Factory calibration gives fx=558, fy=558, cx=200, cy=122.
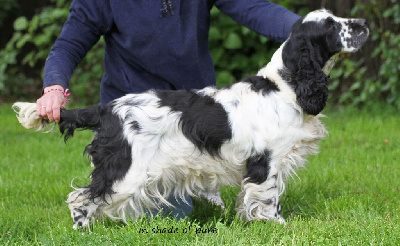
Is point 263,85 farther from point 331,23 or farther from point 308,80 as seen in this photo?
point 331,23

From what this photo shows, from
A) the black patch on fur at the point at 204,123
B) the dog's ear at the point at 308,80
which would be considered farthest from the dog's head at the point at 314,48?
the black patch on fur at the point at 204,123

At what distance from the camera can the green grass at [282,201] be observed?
2.97 m

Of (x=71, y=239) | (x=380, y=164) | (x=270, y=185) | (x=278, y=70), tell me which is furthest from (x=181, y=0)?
(x=380, y=164)

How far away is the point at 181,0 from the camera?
12.7ft

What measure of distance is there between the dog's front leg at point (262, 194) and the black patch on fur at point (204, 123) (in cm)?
28

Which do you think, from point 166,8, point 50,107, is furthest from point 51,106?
point 166,8

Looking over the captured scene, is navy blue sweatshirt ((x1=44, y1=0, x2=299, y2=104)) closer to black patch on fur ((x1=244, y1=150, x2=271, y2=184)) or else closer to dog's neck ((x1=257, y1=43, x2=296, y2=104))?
dog's neck ((x1=257, y1=43, x2=296, y2=104))

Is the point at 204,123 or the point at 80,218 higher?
the point at 204,123

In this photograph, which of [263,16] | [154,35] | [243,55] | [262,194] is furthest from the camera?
[243,55]

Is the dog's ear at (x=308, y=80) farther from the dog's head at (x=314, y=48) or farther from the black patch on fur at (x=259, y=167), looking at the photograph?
the black patch on fur at (x=259, y=167)

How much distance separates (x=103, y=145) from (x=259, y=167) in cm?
94

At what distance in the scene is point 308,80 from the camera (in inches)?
130

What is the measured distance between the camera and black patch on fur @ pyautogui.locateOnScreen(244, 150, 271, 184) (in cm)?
335

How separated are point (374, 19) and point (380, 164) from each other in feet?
10.1
